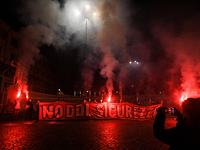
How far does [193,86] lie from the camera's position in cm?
2280

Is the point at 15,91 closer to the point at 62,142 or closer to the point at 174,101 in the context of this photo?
the point at 62,142

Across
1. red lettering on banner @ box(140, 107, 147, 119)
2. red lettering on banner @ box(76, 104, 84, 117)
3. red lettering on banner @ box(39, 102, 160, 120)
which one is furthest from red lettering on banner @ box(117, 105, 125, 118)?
red lettering on banner @ box(76, 104, 84, 117)

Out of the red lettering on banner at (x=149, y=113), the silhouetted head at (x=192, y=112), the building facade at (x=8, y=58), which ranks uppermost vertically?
the building facade at (x=8, y=58)

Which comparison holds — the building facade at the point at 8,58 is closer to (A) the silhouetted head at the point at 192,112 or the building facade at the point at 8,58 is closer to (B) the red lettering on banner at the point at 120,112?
(B) the red lettering on banner at the point at 120,112

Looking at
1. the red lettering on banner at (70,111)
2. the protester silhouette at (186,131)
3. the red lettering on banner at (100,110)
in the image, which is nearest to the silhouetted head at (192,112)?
the protester silhouette at (186,131)

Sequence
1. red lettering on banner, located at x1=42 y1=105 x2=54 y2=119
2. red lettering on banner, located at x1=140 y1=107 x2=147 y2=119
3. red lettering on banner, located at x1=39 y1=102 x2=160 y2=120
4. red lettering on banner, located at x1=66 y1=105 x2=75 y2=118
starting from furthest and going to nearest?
red lettering on banner, located at x1=140 y1=107 x2=147 y2=119 < red lettering on banner, located at x1=66 y1=105 x2=75 y2=118 < red lettering on banner, located at x1=39 y1=102 x2=160 y2=120 < red lettering on banner, located at x1=42 y1=105 x2=54 y2=119

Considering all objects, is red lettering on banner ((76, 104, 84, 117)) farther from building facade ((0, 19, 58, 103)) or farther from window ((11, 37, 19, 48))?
window ((11, 37, 19, 48))

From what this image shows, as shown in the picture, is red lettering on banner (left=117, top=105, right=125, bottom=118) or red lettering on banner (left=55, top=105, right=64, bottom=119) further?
red lettering on banner (left=117, top=105, right=125, bottom=118)

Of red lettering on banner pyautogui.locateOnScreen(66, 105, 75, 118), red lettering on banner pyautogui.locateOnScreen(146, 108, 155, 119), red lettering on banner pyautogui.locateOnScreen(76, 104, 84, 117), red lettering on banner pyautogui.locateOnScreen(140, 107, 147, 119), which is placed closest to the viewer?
red lettering on banner pyautogui.locateOnScreen(66, 105, 75, 118)

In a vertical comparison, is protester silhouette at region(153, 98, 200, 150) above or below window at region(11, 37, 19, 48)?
below

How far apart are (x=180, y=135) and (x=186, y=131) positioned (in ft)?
0.31

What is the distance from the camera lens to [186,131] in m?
1.75

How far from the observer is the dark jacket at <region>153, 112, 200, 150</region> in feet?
5.42

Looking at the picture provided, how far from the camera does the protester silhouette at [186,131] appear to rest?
166cm
